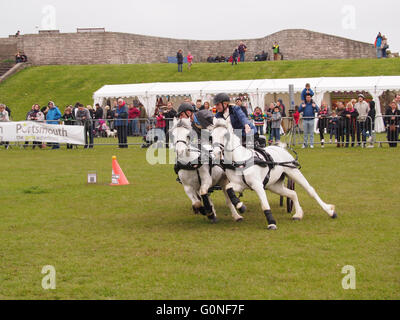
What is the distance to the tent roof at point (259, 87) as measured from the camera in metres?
34.0

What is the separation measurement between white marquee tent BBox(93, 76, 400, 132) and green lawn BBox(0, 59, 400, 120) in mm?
10471

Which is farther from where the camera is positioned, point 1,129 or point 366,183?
point 1,129

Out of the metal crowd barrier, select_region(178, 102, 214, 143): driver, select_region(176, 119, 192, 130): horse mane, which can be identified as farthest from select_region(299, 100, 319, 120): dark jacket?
select_region(176, 119, 192, 130): horse mane

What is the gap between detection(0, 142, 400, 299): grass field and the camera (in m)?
6.96

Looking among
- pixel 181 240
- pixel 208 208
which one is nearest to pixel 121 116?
pixel 208 208

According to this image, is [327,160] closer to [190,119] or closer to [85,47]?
[190,119]

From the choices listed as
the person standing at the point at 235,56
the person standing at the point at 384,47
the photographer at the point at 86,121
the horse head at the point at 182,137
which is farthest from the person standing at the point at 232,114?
the person standing at the point at 384,47

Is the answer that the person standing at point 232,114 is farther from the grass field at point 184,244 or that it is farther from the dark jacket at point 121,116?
the dark jacket at point 121,116

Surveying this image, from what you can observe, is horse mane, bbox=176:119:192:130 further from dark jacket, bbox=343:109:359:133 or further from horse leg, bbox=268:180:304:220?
dark jacket, bbox=343:109:359:133

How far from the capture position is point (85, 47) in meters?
62.8

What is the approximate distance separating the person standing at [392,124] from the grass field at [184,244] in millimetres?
8049

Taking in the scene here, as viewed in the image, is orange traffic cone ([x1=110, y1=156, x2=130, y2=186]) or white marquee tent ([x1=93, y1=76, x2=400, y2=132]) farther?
white marquee tent ([x1=93, y1=76, x2=400, y2=132])
